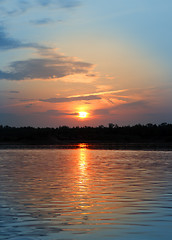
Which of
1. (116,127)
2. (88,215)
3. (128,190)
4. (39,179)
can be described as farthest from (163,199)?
(116,127)

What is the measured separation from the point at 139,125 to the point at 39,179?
362 ft

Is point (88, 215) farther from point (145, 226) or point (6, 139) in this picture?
point (6, 139)

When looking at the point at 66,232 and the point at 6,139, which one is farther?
the point at 6,139

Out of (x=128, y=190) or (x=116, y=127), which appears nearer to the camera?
(x=128, y=190)

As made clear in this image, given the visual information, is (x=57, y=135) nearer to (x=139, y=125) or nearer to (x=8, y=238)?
(x=139, y=125)

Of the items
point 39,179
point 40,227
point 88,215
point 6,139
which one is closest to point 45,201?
point 88,215

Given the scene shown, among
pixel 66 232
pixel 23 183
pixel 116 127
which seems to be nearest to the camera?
pixel 66 232

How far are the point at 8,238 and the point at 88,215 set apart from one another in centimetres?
288

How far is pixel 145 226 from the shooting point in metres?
9.23

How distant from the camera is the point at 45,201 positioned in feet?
40.5

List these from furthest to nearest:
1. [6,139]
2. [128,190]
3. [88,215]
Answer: [6,139], [128,190], [88,215]

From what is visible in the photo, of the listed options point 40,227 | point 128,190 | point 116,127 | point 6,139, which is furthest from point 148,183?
point 116,127

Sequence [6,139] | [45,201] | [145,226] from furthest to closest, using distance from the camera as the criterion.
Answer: [6,139] < [45,201] < [145,226]

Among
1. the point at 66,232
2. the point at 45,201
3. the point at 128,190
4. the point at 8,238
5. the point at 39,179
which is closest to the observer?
the point at 8,238
